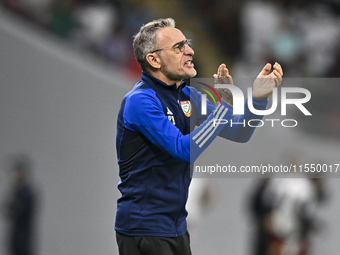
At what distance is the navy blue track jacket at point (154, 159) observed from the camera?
2396 mm

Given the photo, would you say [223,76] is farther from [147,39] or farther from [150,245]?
[150,245]

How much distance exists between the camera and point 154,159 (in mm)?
2490

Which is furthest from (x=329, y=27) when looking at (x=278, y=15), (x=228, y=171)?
(x=228, y=171)

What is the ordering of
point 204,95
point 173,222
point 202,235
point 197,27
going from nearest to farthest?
point 173,222 → point 204,95 → point 202,235 → point 197,27

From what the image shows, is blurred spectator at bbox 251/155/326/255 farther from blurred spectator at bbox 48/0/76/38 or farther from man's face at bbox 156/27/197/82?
man's face at bbox 156/27/197/82

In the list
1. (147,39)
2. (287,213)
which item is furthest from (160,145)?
(287,213)

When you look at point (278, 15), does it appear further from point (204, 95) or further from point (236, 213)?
point (204, 95)

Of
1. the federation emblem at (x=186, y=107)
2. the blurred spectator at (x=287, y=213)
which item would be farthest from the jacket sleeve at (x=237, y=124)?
the blurred spectator at (x=287, y=213)

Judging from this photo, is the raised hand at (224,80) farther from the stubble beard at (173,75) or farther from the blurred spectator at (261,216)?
the blurred spectator at (261,216)

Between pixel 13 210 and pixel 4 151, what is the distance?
0.68 m

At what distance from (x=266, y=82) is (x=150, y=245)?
974mm

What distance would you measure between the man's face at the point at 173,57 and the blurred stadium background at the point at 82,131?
3122 mm

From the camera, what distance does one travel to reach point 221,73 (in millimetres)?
2678

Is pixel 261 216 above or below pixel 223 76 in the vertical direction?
below
